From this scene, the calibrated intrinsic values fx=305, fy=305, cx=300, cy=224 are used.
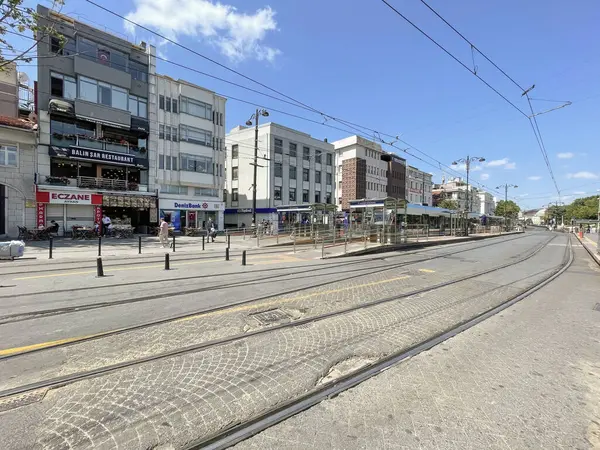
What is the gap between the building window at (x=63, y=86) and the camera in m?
25.1

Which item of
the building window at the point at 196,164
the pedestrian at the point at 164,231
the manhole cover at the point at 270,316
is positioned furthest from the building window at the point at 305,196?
the manhole cover at the point at 270,316

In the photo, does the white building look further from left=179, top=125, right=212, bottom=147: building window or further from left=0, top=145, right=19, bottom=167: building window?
left=0, top=145, right=19, bottom=167: building window

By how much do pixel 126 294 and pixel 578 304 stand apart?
35.6 ft

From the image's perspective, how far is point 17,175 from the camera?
23562mm

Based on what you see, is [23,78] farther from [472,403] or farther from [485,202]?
[485,202]

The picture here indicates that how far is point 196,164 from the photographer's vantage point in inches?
1372

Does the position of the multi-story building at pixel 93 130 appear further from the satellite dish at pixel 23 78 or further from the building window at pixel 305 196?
the building window at pixel 305 196

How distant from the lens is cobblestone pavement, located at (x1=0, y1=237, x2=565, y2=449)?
265 cm

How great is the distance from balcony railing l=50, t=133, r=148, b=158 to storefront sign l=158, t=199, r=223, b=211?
5139 mm

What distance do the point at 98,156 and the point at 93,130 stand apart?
8.38ft

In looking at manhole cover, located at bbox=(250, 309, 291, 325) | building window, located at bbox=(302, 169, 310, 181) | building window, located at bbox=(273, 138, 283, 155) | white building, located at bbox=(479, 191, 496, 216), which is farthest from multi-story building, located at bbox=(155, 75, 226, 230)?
white building, located at bbox=(479, 191, 496, 216)

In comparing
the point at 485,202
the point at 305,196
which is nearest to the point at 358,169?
the point at 305,196

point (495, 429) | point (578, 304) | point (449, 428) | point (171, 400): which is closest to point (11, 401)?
point (171, 400)

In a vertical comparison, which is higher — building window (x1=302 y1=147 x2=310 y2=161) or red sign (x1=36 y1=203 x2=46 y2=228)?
building window (x1=302 y1=147 x2=310 y2=161)
